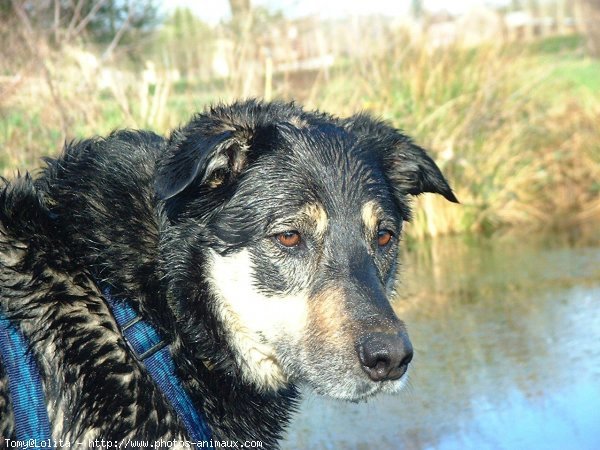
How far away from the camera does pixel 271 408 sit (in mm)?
3596

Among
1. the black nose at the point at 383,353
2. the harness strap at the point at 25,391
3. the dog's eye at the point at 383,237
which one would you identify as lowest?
the black nose at the point at 383,353

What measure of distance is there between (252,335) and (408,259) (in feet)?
20.8

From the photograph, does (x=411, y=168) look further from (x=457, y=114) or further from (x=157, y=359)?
(x=457, y=114)

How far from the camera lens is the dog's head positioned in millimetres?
3221

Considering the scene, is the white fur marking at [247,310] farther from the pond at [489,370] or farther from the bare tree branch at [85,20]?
the bare tree branch at [85,20]

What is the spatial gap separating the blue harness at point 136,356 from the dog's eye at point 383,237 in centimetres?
99

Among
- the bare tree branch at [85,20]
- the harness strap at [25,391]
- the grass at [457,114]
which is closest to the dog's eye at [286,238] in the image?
the harness strap at [25,391]

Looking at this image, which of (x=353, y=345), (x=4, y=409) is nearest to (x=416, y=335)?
(x=353, y=345)

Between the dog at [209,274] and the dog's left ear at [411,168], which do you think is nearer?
the dog at [209,274]

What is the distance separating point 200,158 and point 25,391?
1.02 meters

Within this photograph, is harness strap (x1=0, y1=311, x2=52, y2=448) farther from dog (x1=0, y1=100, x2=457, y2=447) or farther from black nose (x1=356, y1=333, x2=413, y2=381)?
black nose (x1=356, y1=333, x2=413, y2=381)

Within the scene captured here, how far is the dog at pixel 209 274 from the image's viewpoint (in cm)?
312

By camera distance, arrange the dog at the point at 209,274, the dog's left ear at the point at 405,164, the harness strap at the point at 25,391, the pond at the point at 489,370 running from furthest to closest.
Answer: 1. the pond at the point at 489,370
2. the dog's left ear at the point at 405,164
3. the dog at the point at 209,274
4. the harness strap at the point at 25,391

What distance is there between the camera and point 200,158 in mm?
3170
